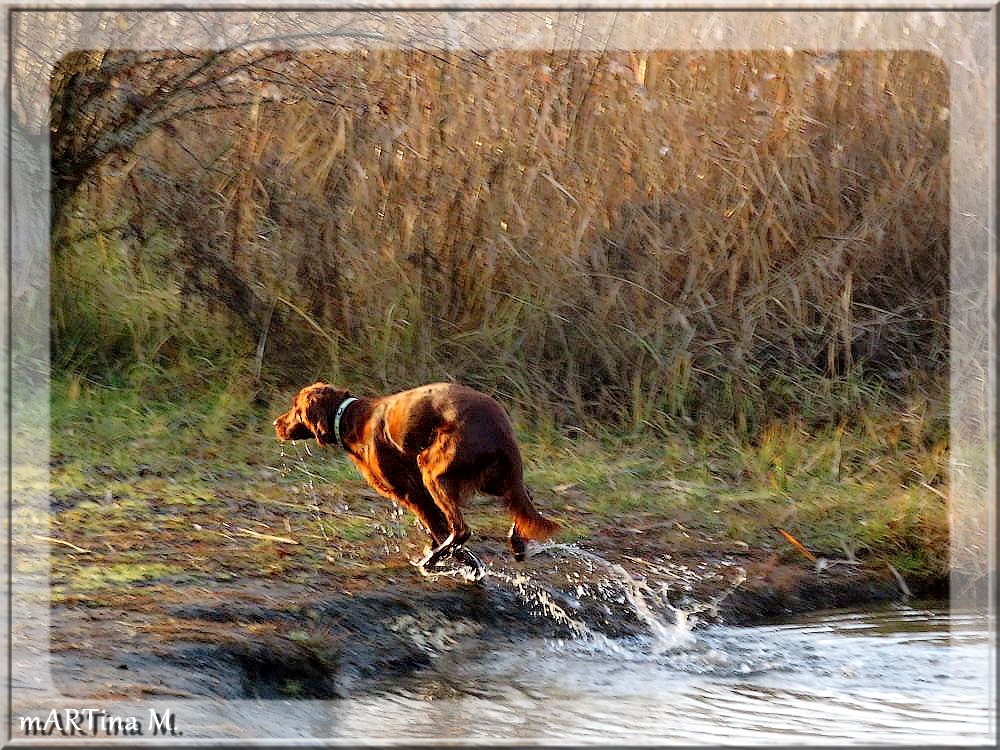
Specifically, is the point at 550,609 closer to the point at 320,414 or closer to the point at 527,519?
the point at 527,519

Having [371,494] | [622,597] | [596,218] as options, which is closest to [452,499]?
[622,597]

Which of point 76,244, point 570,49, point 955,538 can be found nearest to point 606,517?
point 955,538

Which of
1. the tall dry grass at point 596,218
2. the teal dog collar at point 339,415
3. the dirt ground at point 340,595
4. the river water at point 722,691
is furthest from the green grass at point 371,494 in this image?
the river water at point 722,691

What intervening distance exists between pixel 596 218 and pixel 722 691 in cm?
333

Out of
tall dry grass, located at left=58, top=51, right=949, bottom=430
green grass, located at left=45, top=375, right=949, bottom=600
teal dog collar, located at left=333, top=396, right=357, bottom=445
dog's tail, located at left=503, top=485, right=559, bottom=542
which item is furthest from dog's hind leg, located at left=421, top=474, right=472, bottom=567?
tall dry grass, located at left=58, top=51, right=949, bottom=430

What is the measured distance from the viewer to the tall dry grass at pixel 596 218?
23.9 ft

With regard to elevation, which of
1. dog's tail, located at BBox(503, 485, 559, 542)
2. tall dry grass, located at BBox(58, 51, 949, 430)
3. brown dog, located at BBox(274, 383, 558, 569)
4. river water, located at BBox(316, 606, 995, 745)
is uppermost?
tall dry grass, located at BBox(58, 51, 949, 430)

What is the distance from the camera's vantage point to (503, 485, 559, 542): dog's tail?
510 cm

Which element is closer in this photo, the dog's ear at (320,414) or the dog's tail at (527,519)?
the dog's tail at (527,519)

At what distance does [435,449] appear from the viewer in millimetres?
5062

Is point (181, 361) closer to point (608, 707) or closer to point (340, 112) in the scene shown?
point (340, 112)

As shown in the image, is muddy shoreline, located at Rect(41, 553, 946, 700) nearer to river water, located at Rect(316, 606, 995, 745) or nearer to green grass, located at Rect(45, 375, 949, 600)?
river water, located at Rect(316, 606, 995, 745)

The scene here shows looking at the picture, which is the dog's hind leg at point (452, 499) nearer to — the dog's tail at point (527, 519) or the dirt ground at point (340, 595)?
the dog's tail at point (527, 519)

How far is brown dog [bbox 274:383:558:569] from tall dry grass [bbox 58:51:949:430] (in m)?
1.83
